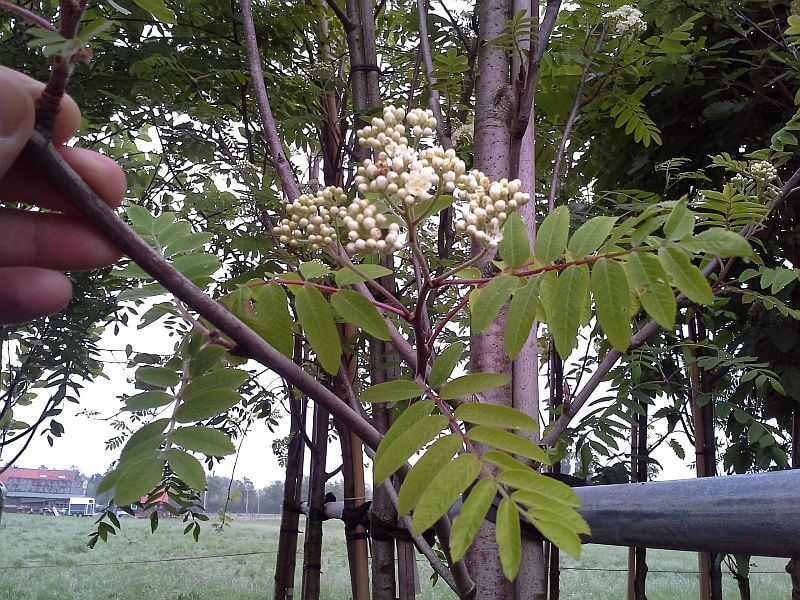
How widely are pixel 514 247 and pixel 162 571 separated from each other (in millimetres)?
1767

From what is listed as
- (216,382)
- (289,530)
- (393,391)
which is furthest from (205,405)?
(289,530)

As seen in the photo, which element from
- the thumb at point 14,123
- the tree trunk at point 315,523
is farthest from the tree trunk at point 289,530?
the thumb at point 14,123

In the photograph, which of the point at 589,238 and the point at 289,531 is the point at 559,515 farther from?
the point at 289,531

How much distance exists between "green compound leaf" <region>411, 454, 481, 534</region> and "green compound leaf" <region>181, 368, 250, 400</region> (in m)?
0.14

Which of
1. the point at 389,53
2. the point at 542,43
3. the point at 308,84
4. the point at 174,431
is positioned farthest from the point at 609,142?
the point at 174,431

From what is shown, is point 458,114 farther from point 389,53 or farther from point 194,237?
point 194,237

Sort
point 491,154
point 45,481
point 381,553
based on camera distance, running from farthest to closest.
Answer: point 45,481
point 381,553
point 491,154

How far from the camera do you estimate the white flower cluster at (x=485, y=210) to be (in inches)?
15.8

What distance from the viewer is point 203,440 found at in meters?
0.36

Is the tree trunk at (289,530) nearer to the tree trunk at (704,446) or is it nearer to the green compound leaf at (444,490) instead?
the tree trunk at (704,446)

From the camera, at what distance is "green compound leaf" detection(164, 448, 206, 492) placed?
1.04ft

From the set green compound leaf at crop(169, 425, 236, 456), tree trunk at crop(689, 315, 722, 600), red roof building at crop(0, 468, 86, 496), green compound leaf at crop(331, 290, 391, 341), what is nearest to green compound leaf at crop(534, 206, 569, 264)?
green compound leaf at crop(331, 290, 391, 341)

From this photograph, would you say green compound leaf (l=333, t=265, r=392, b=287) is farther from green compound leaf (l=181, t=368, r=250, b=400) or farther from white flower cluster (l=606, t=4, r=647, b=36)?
white flower cluster (l=606, t=4, r=647, b=36)

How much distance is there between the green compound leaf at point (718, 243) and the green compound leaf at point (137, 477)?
0.32 metres
